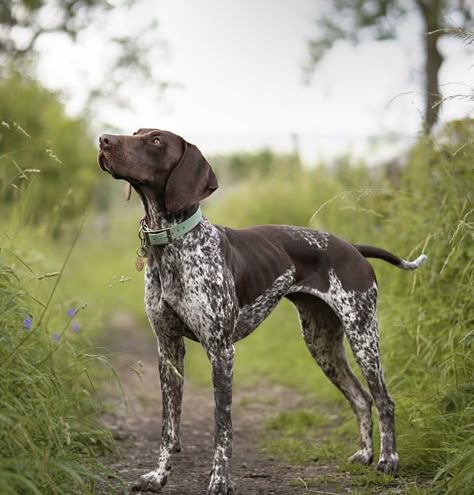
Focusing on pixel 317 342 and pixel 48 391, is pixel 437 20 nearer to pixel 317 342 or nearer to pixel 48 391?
pixel 317 342

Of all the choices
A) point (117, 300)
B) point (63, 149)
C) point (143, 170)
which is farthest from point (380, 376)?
point (63, 149)

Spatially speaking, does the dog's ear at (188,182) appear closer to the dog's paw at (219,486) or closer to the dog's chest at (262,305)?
the dog's chest at (262,305)

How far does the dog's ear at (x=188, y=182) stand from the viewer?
351 centimetres

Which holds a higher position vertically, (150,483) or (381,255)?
(381,255)

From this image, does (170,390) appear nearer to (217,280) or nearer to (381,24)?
(217,280)

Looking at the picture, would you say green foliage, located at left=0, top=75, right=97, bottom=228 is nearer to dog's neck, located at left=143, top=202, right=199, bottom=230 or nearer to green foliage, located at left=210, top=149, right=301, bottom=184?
green foliage, located at left=210, top=149, right=301, bottom=184

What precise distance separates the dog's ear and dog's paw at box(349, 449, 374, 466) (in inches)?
66.2

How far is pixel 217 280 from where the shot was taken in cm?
361

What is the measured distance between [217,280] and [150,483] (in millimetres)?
1012

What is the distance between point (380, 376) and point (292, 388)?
271 cm

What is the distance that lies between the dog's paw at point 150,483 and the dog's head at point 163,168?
4.16ft

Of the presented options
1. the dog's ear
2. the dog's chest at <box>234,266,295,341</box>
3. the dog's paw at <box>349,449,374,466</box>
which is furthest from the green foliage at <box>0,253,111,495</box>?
the dog's paw at <box>349,449,374,466</box>

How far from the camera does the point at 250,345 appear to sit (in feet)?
27.7

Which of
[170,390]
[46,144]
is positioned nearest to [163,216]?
[170,390]
